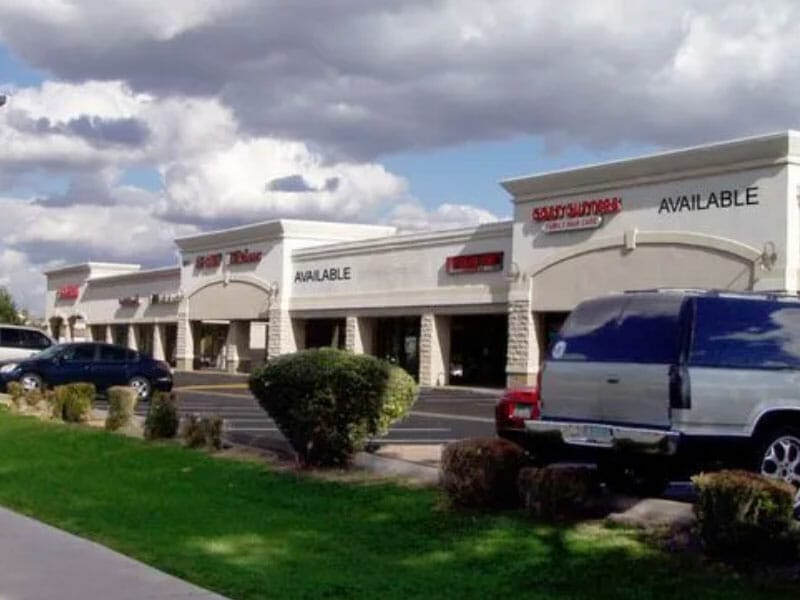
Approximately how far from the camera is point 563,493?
10.9 m

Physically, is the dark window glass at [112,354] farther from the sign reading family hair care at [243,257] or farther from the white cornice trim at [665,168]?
the sign reading family hair care at [243,257]

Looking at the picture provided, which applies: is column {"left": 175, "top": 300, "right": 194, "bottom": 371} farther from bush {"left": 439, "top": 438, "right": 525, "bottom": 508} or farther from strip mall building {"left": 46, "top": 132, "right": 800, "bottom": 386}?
bush {"left": 439, "top": 438, "right": 525, "bottom": 508}

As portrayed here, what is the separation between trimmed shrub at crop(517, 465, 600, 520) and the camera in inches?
428

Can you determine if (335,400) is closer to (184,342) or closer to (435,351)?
(435,351)

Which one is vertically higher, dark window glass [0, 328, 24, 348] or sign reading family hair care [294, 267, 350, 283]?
sign reading family hair care [294, 267, 350, 283]

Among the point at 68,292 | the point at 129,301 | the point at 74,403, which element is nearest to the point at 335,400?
the point at 74,403

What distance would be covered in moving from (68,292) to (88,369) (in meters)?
53.2

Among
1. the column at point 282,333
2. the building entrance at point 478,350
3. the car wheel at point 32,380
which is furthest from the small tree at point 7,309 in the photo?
the car wheel at point 32,380

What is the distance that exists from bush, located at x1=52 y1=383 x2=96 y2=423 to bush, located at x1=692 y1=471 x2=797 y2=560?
53.4ft

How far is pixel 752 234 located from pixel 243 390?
17770mm

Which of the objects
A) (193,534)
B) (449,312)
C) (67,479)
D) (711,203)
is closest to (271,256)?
(449,312)

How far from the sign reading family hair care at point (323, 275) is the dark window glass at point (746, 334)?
41.7m

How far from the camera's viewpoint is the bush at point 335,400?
15.2m

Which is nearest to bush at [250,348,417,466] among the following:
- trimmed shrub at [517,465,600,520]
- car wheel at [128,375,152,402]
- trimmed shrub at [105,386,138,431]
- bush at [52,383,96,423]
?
trimmed shrub at [517,465,600,520]
